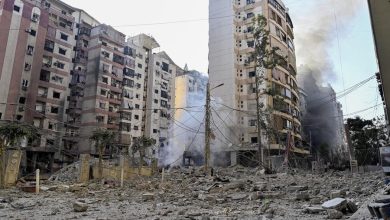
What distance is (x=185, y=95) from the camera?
8488cm

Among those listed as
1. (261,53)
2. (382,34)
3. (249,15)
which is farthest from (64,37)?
(382,34)

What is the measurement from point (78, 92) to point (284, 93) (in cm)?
3739

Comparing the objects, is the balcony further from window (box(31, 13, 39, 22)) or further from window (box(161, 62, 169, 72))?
window (box(161, 62, 169, 72))

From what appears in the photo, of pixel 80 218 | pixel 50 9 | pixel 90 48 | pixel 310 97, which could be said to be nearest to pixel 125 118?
pixel 90 48

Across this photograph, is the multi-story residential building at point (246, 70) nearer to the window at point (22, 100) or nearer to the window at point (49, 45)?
the window at point (49, 45)

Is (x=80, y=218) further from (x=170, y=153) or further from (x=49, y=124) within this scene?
(x=170, y=153)

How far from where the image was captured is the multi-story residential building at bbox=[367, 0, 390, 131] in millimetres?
6321

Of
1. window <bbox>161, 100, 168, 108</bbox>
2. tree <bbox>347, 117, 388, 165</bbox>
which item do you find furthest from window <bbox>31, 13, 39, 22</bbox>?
tree <bbox>347, 117, 388, 165</bbox>

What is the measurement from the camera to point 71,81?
193 ft

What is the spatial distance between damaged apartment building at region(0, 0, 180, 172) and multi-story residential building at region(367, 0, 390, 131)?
144 feet

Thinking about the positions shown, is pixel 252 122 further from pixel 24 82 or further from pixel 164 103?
pixel 24 82

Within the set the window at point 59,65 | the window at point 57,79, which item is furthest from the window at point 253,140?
the window at point 59,65

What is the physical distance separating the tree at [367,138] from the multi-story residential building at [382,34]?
1734 inches

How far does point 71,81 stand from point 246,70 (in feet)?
106
